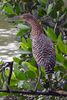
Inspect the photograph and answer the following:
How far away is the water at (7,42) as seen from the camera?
6473 mm

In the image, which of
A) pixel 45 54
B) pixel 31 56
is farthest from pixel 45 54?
pixel 31 56

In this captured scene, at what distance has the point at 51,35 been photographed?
3188 mm

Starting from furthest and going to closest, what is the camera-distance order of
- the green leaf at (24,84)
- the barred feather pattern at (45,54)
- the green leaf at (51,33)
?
the green leaf at (51,33)
the green leaf at (24,84)
the barred feather pattern at (45,54)

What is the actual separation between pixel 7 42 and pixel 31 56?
3853 mm

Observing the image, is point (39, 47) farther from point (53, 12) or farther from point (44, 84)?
point (53, 12)

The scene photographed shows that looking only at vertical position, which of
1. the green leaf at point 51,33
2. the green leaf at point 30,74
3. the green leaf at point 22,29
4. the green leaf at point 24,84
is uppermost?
the green leaf at point 51,33

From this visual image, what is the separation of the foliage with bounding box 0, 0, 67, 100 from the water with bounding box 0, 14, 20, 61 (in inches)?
68.3

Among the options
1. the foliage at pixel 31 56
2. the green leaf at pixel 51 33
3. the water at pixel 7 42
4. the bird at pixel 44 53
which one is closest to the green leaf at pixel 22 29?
the foliage at pixel 31 56

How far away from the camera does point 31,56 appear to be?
3434mm

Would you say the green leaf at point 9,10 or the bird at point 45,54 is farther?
the green leaf at point 9,10

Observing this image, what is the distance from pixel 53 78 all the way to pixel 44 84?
0.07m

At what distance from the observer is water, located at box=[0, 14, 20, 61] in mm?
6473

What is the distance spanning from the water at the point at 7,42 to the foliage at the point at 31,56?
1736 mm

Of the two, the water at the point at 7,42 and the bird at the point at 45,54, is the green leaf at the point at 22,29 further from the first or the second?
the water at the point at 7,42
